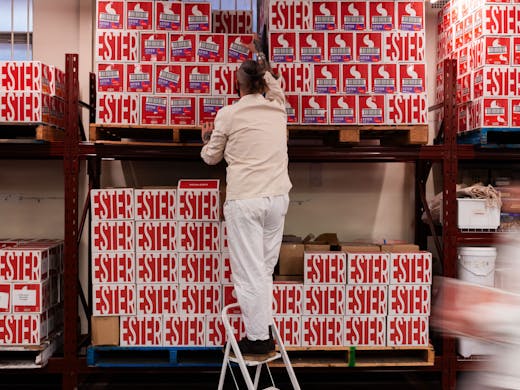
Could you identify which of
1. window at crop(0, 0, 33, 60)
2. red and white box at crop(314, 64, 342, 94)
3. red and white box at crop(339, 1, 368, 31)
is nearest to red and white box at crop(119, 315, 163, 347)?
red and white box at crop(314, 64, 342, 94)

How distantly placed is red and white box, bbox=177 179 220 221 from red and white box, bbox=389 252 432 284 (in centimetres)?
170

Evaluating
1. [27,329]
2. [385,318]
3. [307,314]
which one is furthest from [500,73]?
[27,329]

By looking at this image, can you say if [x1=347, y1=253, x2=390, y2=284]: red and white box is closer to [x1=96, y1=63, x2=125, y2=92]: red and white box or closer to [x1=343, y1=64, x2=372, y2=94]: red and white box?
[x1=343, y1=64, x2=372, y2=94]: red and white box

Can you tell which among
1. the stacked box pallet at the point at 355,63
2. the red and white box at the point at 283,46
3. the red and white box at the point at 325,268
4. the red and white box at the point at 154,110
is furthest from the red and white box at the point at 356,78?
the red and white box at the point at 154,110

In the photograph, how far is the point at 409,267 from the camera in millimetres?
5199

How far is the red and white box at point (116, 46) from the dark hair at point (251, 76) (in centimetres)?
124

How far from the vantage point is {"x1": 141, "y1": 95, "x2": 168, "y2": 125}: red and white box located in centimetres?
509

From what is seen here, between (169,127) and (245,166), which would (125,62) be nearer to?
(169,127)

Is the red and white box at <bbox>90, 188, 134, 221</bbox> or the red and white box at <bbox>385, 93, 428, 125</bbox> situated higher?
the red and white box at <bbox>385, 93, 428, 125</bbox>

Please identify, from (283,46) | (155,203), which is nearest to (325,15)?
(283,46)

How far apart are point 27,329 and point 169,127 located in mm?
2237

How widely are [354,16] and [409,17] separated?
0.50 metres

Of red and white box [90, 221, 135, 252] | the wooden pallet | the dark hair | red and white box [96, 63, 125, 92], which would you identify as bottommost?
the wooden pallet

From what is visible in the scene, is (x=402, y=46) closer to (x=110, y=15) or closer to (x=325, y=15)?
(x=325, y=15)
